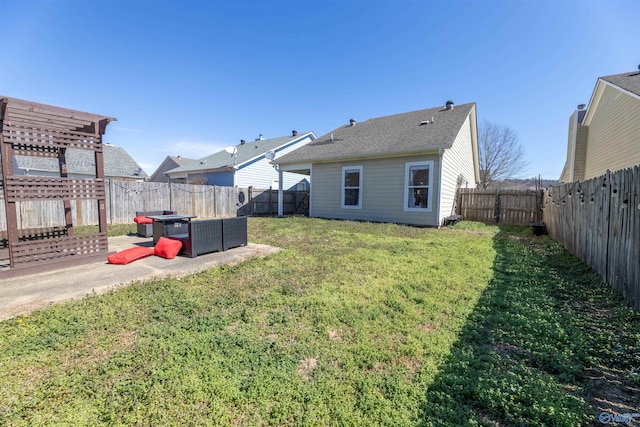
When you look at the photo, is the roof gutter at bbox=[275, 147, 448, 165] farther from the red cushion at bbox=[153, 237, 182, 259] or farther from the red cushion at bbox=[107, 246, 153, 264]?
the red cushion at bbox=[107, 246, 153, 264]

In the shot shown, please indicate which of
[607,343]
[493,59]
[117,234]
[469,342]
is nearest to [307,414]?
[469,342]

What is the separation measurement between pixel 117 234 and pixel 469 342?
9.24 meters

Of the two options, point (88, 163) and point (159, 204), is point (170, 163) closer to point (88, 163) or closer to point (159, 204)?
point (88, 163)

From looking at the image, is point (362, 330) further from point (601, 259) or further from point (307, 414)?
point (601, 259)

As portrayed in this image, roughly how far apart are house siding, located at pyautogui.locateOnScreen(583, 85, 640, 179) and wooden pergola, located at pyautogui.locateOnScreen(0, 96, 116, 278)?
1348 centimetres

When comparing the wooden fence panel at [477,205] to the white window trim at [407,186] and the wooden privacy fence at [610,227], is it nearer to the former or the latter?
the white window trim at [407,186]

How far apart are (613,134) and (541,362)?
12205 millimetres

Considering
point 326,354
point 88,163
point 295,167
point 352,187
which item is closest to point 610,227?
point 326,354

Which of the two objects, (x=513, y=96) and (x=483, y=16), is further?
(x=513, y=96)

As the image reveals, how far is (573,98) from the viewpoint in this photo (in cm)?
→ 1628

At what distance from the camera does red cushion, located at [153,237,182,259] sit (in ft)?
16.7

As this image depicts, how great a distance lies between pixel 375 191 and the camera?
1068cm

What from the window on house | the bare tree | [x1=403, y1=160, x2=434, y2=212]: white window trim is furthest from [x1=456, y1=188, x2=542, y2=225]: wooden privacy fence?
the bare tree

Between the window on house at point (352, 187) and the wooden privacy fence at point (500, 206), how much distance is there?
4772mm
